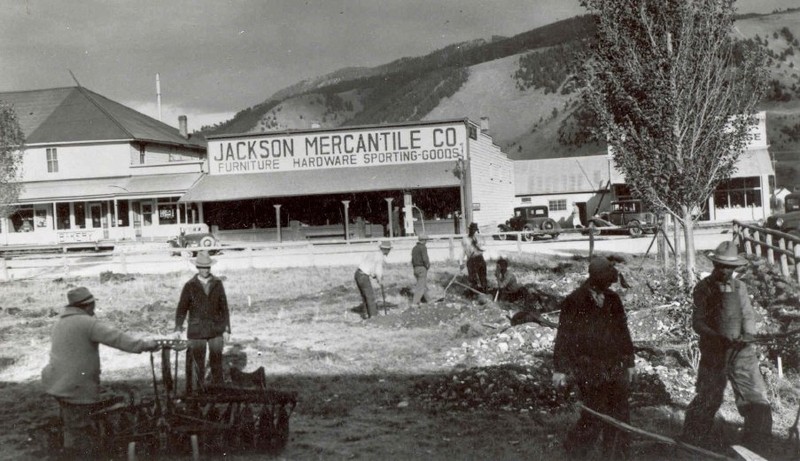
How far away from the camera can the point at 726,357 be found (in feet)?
19.5

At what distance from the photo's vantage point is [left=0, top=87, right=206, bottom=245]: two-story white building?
40.9 meters

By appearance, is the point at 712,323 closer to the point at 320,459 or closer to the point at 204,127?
the point at 320,459

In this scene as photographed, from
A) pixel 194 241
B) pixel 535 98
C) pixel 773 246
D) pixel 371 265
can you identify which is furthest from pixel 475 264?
pixel 535 98

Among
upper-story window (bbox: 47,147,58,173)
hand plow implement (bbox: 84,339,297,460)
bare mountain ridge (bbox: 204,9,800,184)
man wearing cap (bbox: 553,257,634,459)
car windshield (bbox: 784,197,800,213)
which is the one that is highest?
bare mountain ridge (bbox: 204,9,800,184)

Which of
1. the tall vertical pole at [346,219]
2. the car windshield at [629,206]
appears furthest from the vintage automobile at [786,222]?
the tall vertical pole at [346,219]

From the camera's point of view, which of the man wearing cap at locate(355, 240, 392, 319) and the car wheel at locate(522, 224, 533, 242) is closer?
the man wearing cap at locate(355, 240, 392, 319)

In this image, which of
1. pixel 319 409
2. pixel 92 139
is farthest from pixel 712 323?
pixel 92 139

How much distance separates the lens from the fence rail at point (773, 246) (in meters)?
11.2

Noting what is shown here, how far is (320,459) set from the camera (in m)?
6.46

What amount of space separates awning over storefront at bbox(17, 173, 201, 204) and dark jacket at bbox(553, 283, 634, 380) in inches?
Answer: 1457

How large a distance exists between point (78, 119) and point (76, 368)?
4480cm

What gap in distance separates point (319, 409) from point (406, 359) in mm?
2828

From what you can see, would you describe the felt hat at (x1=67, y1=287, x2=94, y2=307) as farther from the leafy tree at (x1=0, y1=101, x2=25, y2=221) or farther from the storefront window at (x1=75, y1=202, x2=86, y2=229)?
the storefront window at (x1=75, y1=202, x2=86, y2=229)

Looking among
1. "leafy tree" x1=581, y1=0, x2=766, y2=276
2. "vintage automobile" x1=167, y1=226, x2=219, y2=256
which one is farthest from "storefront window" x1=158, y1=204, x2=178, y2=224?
"leafy tree" x1=581, y1=0, x2=766, y2=276
